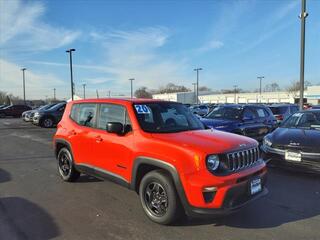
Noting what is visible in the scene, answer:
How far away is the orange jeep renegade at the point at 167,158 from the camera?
4348 millimetres

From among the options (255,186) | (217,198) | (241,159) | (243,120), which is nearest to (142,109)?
(241,159)

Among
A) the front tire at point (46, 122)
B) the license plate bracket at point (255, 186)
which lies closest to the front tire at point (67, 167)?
the license plate bracket at point (255, 186)

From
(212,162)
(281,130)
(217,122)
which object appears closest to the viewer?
A: (212,162)

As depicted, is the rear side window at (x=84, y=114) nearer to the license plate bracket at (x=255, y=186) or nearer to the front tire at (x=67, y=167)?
the front tire at (x=67, y=167)

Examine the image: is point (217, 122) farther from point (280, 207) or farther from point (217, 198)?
point (217, 198)

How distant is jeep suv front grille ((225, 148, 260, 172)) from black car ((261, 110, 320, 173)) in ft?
8.06

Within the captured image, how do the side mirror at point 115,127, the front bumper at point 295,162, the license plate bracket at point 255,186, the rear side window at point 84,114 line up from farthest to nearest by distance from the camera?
1. the front bumper at point 295,162
2. the rear side window at point 84,114
3. the side mirror at point 115,127
4. the license plate bracket at point 255,186

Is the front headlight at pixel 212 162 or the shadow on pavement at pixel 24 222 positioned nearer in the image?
the front headlight at pixel 212 162

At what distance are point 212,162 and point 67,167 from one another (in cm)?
393

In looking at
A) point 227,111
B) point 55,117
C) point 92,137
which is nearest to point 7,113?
point 55,117

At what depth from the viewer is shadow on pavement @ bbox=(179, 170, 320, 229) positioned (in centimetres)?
485

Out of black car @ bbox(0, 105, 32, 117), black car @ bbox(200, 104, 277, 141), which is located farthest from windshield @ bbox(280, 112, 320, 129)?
black car @ bbox(0, 105, 32, 117)

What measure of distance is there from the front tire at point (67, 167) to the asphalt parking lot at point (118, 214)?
16 centimetres

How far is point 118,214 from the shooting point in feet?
17.2
